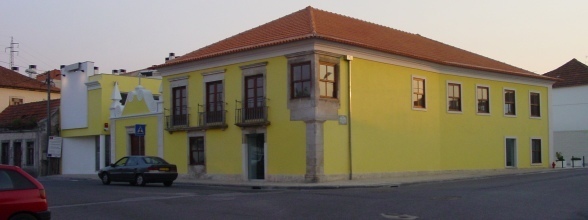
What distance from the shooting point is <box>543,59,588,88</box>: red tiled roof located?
53500 mm

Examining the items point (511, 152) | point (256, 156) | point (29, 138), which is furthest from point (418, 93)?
point (29, 138)

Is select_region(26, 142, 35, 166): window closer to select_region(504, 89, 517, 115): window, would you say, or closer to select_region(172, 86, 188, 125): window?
select_region(172, 86, 188, 125): window

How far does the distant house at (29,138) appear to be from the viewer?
150 ft

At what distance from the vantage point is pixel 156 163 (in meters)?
28.3

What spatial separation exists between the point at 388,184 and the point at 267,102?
6.80m

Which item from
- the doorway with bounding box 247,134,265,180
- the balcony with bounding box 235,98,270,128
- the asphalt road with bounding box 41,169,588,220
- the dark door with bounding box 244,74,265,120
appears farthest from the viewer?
the doorway with bounding box 247,134,265,180

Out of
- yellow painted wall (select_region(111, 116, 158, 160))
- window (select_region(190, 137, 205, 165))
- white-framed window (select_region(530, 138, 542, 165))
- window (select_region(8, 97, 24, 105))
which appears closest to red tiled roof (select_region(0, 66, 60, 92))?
window (select_region(8, 97, 24, 105))

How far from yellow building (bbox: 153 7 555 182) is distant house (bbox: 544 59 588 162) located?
15512mm

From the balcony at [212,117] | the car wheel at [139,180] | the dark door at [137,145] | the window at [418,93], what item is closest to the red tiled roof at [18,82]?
the dark door at [137,145]

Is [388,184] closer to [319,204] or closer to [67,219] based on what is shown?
[319,204]

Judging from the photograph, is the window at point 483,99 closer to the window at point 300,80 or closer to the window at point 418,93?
the window at point 418,93

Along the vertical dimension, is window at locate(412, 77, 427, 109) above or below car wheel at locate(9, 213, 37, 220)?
above

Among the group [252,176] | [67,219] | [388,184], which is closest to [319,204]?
[67,219]

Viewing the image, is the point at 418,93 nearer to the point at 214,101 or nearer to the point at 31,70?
the point at 214,101
